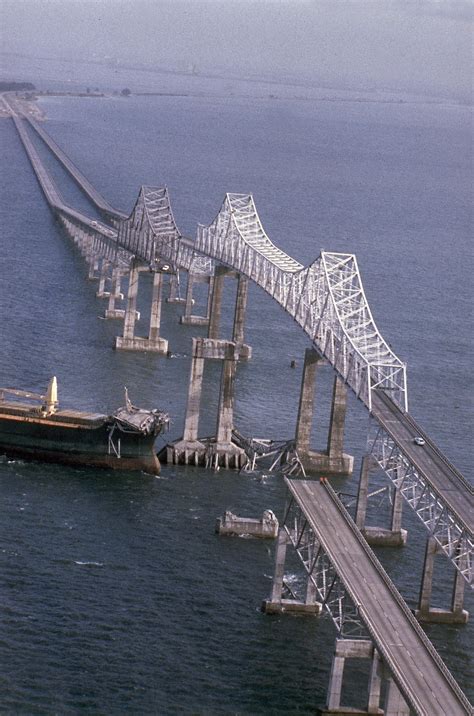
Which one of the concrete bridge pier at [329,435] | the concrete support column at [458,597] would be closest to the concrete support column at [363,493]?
the concrete bridge pier at [329,435]

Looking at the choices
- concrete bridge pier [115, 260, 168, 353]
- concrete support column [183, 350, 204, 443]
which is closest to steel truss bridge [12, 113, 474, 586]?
concrete bridge pier [115, 260, 168, 353]

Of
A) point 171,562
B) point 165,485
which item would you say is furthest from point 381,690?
point 165,485

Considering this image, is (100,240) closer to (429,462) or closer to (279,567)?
(429,462)

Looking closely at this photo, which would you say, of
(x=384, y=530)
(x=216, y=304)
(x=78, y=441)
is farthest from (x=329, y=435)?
(x=216, y=304)

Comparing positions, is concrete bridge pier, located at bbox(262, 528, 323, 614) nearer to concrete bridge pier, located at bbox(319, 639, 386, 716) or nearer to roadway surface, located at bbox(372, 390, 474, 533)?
roadway surface, located at bbox(372, 390, 474, 533)

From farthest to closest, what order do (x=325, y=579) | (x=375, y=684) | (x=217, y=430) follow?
1. (x=217, y=430)
2. (x=325, y=579)
3. (x=375, y=684)

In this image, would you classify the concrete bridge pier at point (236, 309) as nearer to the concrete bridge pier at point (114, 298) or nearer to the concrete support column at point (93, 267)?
the concrete bridge pier at point (114, 298)

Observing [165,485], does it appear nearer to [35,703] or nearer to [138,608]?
[138,608]
